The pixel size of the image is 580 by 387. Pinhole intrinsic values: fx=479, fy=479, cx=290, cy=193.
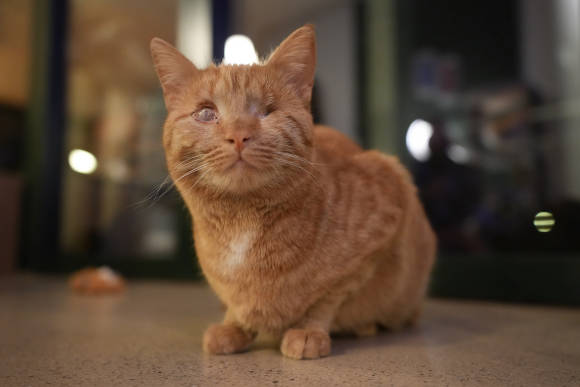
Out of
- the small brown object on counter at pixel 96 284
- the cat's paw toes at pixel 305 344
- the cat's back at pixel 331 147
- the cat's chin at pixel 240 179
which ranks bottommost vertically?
the small brown object on counter at pixel 96 284

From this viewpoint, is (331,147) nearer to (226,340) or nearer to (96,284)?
(226,340)

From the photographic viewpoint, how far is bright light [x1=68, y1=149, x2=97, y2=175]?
386 centimetres

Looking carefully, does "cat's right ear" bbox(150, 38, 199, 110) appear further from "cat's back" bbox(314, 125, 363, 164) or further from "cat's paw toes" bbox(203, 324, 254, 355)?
"cat's paw toes" bbox(203, 324, 254, 355)

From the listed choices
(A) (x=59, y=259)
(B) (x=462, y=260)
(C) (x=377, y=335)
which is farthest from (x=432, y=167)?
(A) (x=59, y=259)

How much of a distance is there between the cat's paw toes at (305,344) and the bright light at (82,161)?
315 centimetres

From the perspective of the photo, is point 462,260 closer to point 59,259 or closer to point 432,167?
point 432,167

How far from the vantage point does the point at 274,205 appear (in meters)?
1.13

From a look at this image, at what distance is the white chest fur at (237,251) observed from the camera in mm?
1133

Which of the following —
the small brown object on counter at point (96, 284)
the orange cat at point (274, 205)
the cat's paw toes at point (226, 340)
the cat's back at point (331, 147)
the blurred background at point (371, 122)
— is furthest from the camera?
the small brown object on counter at point (96, 284)

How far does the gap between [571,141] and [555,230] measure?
40 centimetres

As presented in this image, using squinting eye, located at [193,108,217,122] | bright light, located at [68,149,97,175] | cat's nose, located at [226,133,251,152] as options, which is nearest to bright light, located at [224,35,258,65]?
bright light, located at [68,149,97,175]

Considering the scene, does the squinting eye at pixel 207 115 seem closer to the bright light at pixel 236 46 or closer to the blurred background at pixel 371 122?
the blurred background at pixel 371 122

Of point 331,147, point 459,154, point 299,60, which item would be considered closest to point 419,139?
point 459,154

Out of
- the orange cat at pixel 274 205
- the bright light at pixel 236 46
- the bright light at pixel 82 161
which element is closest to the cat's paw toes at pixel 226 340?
the orange cat at pixel 274 205
